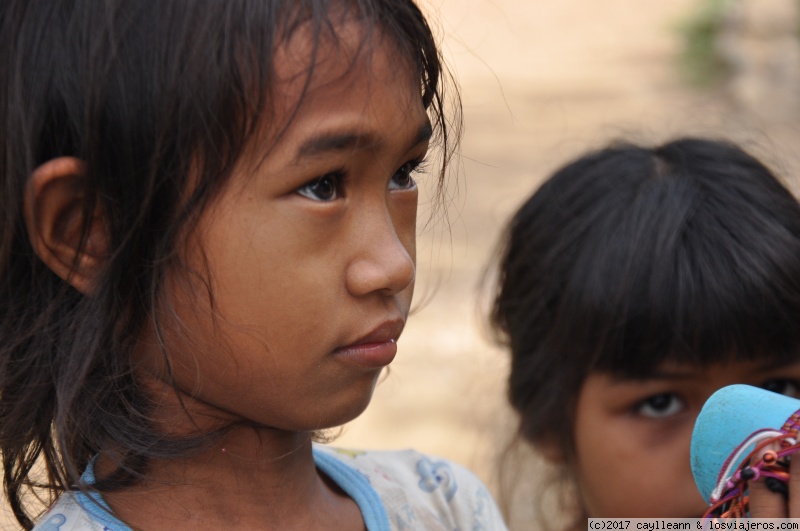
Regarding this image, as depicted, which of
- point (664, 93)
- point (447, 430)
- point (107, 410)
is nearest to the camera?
point (107, 410)

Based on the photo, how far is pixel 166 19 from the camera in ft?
3.76

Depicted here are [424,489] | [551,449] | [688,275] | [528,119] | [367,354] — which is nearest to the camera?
[367,354]

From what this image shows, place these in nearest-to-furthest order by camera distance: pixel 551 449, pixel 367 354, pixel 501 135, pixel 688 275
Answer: pixel 367 354 < pixel 688 275 < pixel 551 449 < pixel 501 135

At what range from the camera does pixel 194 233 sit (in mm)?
1158

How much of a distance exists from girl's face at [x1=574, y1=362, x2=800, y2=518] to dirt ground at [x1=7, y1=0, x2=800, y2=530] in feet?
1.21

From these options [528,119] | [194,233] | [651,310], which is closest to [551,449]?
[651,310]

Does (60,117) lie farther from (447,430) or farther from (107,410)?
(447,430)

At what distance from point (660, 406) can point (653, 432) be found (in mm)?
47

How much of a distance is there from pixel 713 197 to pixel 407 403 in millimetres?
2409

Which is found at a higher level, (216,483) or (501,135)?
(501,135)

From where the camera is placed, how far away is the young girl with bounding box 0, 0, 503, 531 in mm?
1146

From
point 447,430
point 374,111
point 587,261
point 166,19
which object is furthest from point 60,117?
point 447,430

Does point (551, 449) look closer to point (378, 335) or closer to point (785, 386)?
point (785, 386)

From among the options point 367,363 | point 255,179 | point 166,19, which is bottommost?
point 367,363
